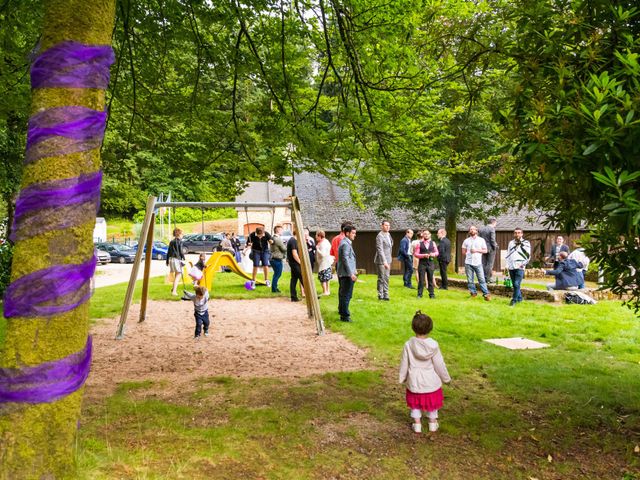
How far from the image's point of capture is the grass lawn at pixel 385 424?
142 inches

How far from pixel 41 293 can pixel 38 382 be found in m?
0.44

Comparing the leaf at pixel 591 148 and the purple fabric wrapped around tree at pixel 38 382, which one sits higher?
the leaf at pixel 591 148

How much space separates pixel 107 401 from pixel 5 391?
2.60 meters

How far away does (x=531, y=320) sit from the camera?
9.55 meters

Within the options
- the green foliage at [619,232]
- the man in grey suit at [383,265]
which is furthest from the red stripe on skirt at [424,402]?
the man in grey suit at [383,265]

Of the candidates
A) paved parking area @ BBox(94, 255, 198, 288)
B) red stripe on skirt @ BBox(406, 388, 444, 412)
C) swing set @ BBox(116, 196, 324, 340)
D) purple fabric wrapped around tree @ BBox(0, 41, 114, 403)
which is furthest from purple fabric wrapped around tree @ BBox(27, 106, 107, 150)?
paved parking area @ BBox(94, 255, 198, 288)

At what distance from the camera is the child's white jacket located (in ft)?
14.4

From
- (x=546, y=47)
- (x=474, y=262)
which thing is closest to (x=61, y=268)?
(x=546, y=47)

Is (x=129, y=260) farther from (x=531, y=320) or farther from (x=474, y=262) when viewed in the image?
(x=531, y=320)

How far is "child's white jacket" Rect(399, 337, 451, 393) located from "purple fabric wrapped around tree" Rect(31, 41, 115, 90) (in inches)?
123

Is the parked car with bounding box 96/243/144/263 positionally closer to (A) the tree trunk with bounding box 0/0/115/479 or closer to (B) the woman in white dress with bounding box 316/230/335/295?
(B) the woman in white dress with bounding box 316/230/335/295

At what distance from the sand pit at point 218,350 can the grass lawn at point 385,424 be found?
373 millimetres

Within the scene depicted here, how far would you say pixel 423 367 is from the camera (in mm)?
4418

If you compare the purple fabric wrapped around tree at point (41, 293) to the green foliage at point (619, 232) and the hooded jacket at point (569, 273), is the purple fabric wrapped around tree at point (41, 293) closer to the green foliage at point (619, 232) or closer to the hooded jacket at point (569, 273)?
the green foliage at point (619, 232)
